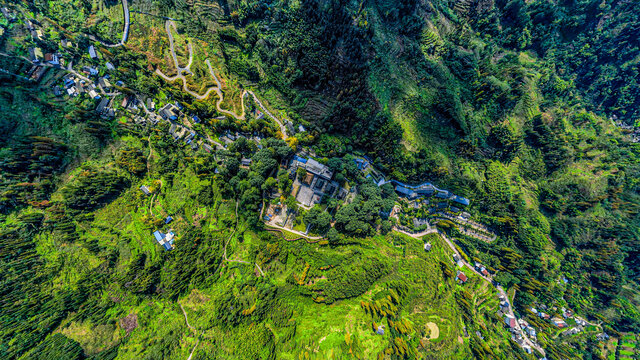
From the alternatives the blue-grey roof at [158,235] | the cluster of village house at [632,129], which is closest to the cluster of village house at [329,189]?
the blue-grey roof at [158,235]

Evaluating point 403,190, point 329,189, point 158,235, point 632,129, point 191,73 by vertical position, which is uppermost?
point 632,129

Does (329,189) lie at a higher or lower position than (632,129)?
lower

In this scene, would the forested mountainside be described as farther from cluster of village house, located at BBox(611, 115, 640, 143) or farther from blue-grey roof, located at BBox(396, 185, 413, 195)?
cluster of village house, located at BBox(611, 115, 640, 143)

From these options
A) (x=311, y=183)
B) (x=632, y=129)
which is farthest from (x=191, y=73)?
(x=632, y=129)

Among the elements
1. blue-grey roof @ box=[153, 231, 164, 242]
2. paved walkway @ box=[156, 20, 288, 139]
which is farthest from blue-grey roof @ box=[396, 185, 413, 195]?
blue-grey roof @ box=[153, 231, 164, 242]

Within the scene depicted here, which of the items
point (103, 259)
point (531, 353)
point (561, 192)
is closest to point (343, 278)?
point (103, 259)

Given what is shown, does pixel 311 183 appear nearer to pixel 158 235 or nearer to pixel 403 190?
pixel 403 190

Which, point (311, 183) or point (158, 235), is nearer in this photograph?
point (158, 235)

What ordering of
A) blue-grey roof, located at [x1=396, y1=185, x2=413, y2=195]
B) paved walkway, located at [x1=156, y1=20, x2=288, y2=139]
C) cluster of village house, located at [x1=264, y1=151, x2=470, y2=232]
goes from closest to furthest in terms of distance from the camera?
paved walkway, located at [x1=156, y1=20, x2=288, y2=139] → cluster of village house, located at [x1=264, y1=151, x2=470, y2=232] → blue-grey roof, located at [x1=396, y1=185, x2=413, y2=195]

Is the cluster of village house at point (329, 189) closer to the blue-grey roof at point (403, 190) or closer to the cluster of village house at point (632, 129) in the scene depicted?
the blue-grey roof at point (403, 190)
